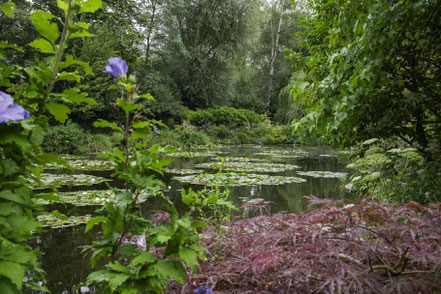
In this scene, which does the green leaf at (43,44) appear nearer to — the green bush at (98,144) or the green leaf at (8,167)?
the green leaf at (8,167)

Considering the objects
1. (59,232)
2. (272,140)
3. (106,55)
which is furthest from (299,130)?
(272,140)

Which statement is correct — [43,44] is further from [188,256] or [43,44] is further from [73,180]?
[73,180]

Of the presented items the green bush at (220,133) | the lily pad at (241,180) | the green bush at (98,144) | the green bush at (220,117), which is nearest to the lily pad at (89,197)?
the lily pad at (241,180)

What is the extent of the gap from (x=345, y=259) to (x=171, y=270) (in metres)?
0.75

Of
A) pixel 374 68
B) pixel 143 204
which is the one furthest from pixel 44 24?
pixel 143 204

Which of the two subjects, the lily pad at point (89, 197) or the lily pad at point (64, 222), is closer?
the lily pad at point (64, 222)

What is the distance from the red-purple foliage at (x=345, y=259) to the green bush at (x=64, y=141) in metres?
8.93

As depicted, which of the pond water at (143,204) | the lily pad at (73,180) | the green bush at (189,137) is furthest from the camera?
the green bush at (189,137)

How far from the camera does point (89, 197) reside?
13.7 feet

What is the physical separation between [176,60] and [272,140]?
7469 millimetres

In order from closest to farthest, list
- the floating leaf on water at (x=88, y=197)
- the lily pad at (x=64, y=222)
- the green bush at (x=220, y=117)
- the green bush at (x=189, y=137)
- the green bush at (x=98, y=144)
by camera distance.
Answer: the lily pad at (x=64, y=222) → the floating leaf on water at (x=88, y=197) → the green bush at (x=98, y=144) → the green bush at (x=189, y=137) → the green bush at (x=220, y=117)

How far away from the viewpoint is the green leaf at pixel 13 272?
2.07ft

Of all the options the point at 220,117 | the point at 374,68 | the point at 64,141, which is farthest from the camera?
the point at 220,117

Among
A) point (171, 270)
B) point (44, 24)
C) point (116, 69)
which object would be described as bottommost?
point (171, 270)
